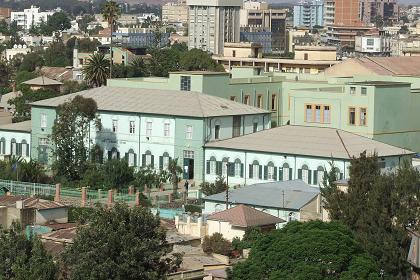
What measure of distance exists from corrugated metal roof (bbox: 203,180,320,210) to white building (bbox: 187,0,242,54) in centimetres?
12928

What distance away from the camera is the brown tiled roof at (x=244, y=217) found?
51219 millimetres

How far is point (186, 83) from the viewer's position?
7525 cm

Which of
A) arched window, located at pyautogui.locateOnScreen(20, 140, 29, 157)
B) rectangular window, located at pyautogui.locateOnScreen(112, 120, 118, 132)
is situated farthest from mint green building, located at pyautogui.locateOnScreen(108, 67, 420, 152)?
arched window, located at pyautogui.locateOnScreen(20, 140, 29, 157)

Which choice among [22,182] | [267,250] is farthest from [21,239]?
[22,182]

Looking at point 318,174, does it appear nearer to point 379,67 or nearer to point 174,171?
point 174,171

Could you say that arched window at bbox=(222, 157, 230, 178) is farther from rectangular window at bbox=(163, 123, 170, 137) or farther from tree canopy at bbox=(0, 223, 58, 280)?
tree canopy at bbox=(0, 223, 58, 280)

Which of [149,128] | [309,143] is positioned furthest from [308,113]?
[309,143]

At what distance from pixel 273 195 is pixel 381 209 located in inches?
457

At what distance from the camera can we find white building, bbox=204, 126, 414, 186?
210 ft

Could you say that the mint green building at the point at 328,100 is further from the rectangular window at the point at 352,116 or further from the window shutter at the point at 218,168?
the window shutter at the point at 218,168

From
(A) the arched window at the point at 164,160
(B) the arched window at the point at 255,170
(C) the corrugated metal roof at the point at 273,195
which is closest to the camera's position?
(C) the corrugated metal roof at the point at 273,195

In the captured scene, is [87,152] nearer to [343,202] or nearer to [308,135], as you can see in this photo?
[308,135]

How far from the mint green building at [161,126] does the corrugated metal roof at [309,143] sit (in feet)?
4.15

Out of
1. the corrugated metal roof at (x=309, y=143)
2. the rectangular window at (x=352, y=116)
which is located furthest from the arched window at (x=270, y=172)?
the rectangular window at (x=352, y=116)
